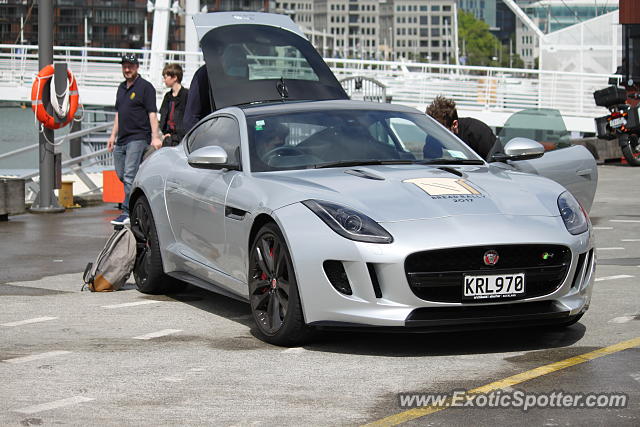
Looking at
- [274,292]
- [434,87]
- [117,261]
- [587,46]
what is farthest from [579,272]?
[587,46]

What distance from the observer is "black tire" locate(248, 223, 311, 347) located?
7055mm

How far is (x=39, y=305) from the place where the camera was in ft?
29.6

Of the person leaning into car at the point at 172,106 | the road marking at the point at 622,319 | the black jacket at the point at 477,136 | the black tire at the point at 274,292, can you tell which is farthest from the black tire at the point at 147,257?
the person leaning into car at the point at 172,106

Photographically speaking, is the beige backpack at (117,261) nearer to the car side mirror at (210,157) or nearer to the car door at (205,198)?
the car door at (205,198)

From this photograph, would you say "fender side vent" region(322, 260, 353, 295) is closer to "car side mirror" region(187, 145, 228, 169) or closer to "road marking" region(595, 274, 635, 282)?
"car side mirror" region(187, 145, 228, 169)

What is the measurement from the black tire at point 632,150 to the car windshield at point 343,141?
56.0 ft

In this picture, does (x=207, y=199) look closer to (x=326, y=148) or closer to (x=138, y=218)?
(x=326, y=148)

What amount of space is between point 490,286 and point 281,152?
1.88 m

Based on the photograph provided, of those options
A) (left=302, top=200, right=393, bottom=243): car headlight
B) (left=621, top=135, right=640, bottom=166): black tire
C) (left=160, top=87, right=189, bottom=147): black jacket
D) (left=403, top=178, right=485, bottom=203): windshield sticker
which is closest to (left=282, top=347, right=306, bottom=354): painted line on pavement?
(left=302, top=200, right=393, bottom=243): car headlight

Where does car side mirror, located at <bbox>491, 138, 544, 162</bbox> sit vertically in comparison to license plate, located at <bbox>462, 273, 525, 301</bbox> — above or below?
above

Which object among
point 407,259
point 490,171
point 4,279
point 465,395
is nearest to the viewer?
point 465,395

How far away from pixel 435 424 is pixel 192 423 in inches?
38.3

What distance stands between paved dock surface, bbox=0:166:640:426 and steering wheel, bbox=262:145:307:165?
39.8 inches

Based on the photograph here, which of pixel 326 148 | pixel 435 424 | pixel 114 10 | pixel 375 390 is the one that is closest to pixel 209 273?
pixel 326 148
